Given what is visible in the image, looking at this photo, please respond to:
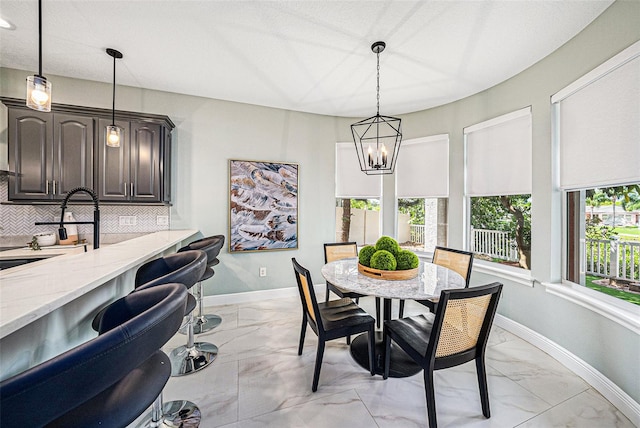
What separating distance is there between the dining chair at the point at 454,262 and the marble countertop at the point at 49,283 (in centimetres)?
232

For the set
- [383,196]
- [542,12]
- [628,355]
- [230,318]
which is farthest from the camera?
[383,196]

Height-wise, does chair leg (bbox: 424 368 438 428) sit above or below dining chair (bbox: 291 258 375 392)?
below

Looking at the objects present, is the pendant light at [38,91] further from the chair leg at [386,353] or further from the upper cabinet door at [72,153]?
the chair leg at [386,353]

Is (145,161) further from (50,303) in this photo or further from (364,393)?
(364,393)

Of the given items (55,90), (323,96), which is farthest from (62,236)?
(323,96)

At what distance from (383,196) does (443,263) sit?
155 cm

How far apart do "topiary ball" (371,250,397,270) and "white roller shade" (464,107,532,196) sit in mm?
1757

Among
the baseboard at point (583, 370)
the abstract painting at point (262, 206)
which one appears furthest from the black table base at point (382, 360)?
the abstract painting at point (262, 206)

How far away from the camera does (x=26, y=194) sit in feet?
8.54

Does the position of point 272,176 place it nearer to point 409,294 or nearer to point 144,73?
point 144,73

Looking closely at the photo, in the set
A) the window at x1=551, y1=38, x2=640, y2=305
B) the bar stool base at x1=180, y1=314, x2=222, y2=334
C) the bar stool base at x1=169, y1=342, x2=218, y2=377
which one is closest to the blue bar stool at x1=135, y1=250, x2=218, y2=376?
the bar stool base at x1=169, y1=342, x2=218, y2=377

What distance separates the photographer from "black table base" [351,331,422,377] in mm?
2096

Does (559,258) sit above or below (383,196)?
below

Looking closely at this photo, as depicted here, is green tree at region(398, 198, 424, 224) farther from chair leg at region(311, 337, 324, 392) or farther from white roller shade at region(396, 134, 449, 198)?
chair leg at region(311, 337, 324, 392)
